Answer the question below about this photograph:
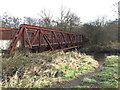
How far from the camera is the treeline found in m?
20.4

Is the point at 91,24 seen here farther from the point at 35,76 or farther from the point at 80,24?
the point at 35,76

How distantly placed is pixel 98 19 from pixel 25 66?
23045mm

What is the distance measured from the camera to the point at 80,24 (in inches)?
1216

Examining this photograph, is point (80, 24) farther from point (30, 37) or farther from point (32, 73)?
point (32, 73)

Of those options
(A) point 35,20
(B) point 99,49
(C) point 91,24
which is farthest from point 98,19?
(A) point 35,20

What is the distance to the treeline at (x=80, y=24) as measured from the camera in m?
20.4

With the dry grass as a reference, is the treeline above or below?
above

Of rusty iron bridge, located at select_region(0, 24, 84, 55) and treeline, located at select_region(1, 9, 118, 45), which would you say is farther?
treeline, located at select_region(1, 9, 118, 45)

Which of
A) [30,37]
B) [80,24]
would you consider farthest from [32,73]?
[80,24]

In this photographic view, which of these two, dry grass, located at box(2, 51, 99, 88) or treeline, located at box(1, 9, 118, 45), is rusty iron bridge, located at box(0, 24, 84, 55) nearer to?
dry grass, located at box(2, 51, 99, 88)

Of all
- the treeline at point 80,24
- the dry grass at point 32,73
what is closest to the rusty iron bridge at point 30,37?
the dry grass at point 32,73

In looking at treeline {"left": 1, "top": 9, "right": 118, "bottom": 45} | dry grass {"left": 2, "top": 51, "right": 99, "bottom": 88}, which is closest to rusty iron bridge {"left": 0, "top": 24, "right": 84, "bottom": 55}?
dry grass {"left": 2, "top": 51, "right": 99, "bottom": 88}

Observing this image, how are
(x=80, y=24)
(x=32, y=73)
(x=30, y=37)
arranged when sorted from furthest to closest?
(x=80, y=24)
(x=30, y=37)
(x=32, y=73)

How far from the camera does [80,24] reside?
30891 mm
